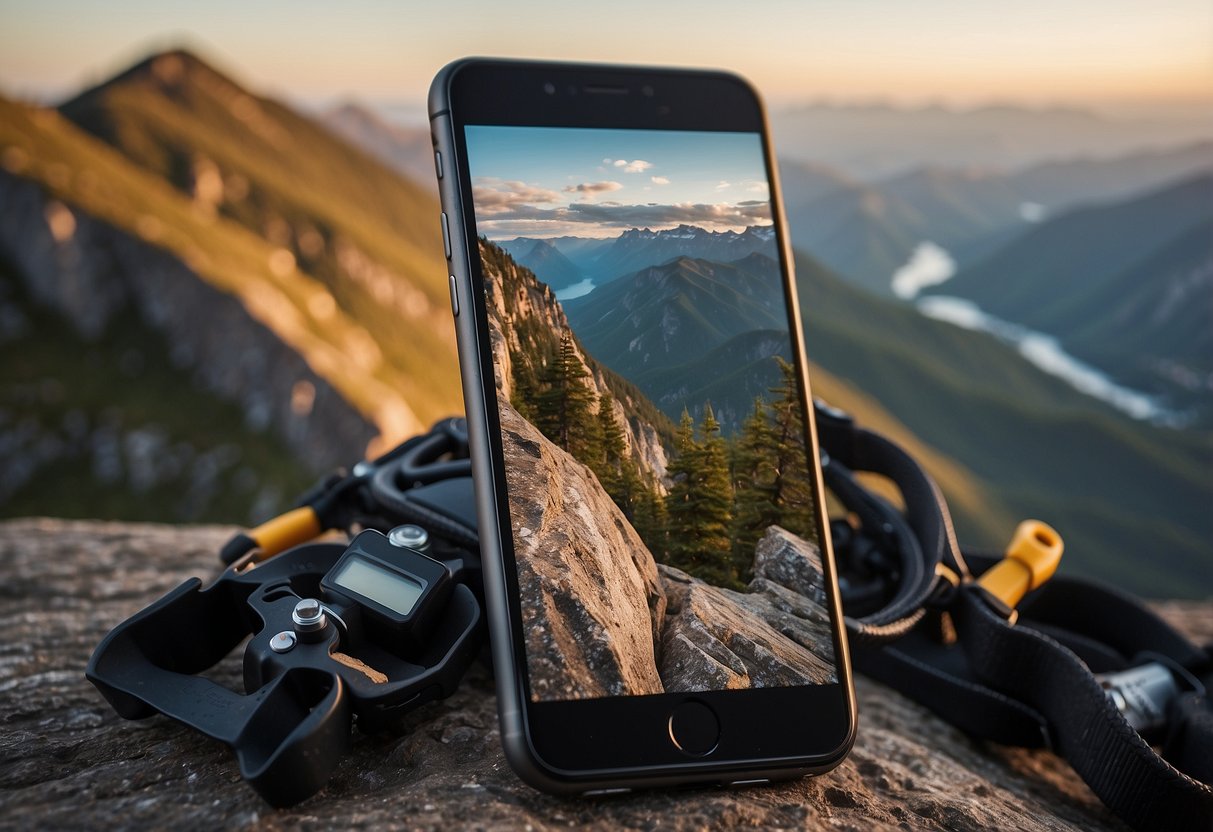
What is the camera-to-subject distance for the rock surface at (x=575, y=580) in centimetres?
253

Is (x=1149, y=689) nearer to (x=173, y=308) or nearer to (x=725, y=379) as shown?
(x=725, y=379)

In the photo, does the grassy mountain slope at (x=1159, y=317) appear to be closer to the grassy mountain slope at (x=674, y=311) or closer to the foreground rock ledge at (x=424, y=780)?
the foreground rock ledge at (x=424, y=780)

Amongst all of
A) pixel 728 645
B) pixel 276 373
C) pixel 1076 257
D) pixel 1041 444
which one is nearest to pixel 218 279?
pixel 276 373

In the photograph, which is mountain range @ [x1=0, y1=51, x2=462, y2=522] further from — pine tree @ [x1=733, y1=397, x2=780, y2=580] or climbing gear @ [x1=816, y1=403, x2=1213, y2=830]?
pine tree @ [x1=733, y1=397, x2=780, y2=580]

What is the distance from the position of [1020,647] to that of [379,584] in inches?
102

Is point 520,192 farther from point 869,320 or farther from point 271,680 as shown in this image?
point 869,320

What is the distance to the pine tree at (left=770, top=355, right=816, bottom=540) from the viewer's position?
3104 millimetres

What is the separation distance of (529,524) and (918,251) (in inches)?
3420

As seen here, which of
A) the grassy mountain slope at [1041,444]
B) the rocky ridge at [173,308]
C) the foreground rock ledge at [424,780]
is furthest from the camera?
the rocky ridge at [173,308]

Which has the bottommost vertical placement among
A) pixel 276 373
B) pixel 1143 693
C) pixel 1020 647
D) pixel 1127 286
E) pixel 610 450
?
pixel 276 373

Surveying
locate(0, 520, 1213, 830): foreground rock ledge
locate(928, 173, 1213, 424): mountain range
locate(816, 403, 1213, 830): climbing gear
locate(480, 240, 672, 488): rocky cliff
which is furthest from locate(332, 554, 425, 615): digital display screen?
locate(928, 173, 1213, 424): mountain range

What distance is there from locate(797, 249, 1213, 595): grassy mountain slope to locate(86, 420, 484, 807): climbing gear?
55.1m

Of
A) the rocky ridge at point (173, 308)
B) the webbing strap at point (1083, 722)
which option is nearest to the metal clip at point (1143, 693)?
the webbing strap at point (1083, 722)

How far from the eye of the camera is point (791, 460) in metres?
3.17
